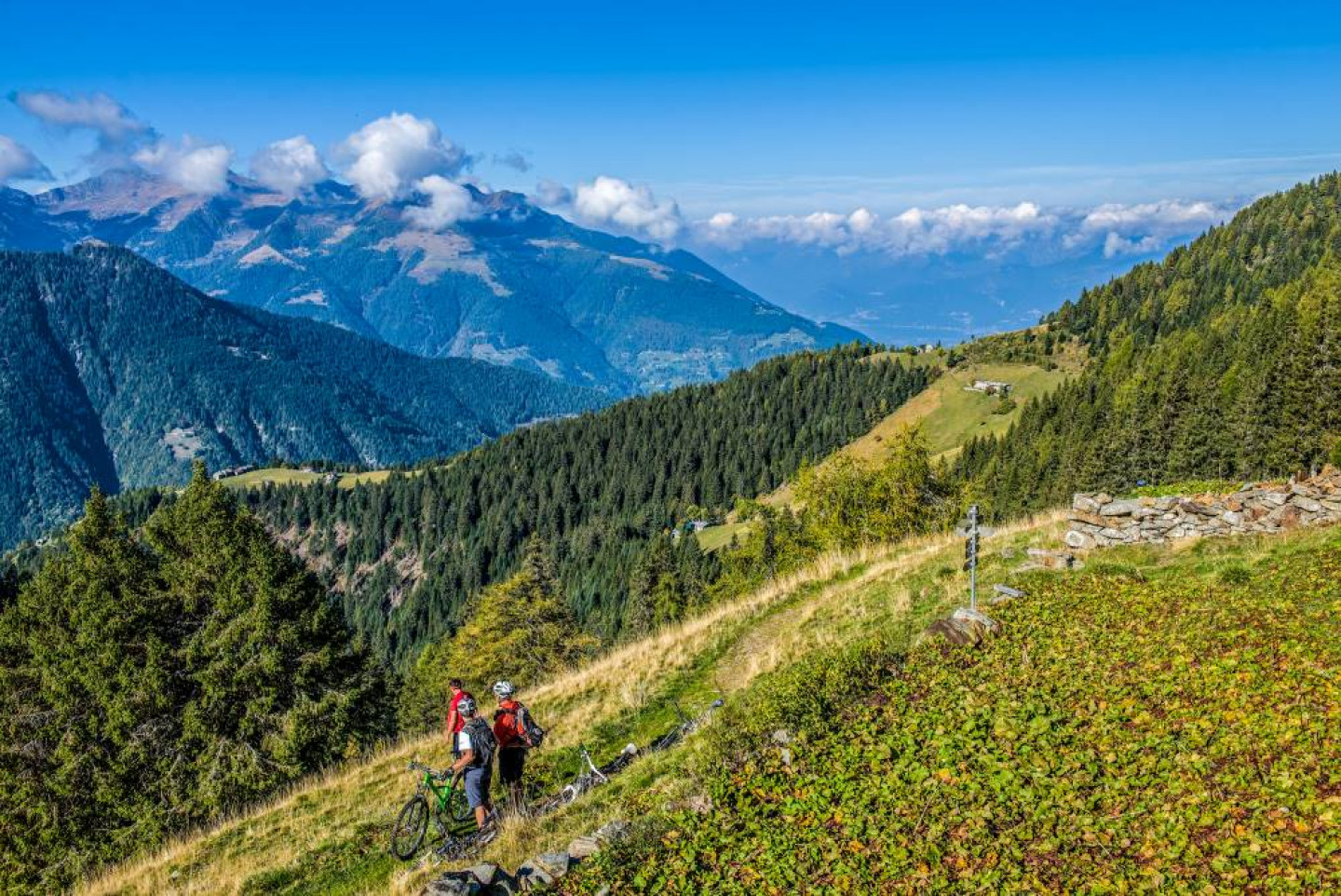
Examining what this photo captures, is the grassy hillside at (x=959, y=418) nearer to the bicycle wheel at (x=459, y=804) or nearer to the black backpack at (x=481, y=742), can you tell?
the bicycle wheel at (x=459, y=804)

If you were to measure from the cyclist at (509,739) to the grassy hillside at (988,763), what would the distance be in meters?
1.62

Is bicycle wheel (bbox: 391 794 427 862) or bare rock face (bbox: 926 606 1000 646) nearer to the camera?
bicycle wheel (bbox: 391 794 427 862)

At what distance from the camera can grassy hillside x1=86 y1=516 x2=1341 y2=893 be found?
1002cm

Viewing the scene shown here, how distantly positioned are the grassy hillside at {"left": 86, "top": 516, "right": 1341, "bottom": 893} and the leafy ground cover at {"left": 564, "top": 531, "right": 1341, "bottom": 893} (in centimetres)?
→ 4

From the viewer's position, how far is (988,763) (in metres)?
12.1

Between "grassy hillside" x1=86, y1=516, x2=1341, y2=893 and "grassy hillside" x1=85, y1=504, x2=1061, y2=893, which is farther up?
"grassy hillside" x1=86, y1=516, x2=1341, y2=893

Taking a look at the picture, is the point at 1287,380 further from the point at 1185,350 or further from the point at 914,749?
the point at 914,749

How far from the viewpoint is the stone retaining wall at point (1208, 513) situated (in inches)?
858

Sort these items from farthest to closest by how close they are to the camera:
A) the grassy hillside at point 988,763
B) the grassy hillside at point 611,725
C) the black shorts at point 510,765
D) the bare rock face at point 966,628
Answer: the bare rock face at point 966,628 → the black shorts at point 510,765 → the grassy hillside at point 611,725 → the grassy hillside at point 988,763

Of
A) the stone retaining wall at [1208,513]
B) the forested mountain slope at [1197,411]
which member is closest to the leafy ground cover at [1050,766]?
the stone retaining wall at [1208,513]

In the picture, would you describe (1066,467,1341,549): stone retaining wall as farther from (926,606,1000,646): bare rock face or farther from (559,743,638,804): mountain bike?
(559,743,638,804): mountain bike

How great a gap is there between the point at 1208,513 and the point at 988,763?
15334mm

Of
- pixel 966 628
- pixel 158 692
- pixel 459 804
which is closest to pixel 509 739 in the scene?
pixel 459 804

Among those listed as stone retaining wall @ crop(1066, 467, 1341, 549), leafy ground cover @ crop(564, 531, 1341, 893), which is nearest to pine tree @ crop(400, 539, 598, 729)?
stone retaining wall @ crop(1066, 467, 1341, 549)
